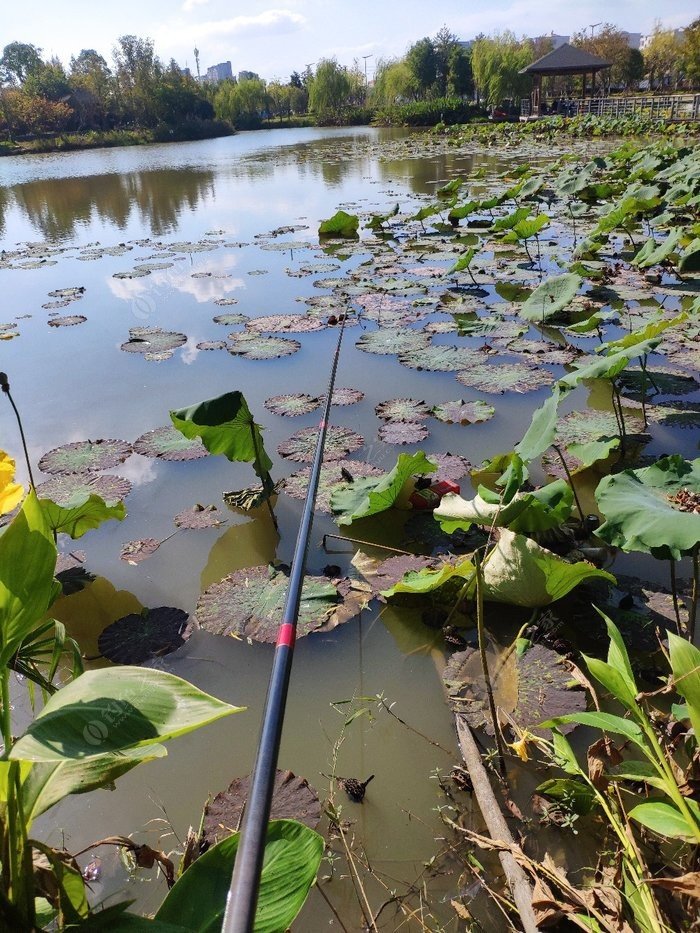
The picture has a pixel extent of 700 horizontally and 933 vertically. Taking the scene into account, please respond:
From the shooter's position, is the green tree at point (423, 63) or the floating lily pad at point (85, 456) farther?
the green tree at point (423, 63)

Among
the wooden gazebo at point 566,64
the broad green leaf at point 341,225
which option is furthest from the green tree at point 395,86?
the broad green leaf at point 341,225

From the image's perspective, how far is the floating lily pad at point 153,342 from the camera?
4.23m

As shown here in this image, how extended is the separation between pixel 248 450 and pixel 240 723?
105 centimetres

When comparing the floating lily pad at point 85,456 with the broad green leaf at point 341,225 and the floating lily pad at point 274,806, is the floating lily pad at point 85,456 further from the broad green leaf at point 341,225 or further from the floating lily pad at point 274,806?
the broad green leaf at point 341,225

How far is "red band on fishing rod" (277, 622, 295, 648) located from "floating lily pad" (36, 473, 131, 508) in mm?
1829

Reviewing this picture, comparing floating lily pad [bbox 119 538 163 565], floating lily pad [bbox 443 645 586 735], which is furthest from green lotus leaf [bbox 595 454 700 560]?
floating lily pad [bbox 119 538 163 565]

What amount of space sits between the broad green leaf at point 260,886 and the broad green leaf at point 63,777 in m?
0.17

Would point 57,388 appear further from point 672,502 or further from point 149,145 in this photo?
point 149,145

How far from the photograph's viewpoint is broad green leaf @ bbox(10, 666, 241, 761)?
68 cm

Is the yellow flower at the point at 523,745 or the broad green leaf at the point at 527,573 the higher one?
the broad green leaf at the point at 527,573

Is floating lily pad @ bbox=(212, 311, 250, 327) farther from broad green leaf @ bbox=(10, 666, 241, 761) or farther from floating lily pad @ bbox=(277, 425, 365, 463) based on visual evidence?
broad green leaf @ bbox=(10, 666, 241, 761)

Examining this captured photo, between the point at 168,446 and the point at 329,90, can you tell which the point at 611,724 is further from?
the point at 329,90

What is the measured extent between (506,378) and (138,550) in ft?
7.18

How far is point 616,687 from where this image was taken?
1.12 m
